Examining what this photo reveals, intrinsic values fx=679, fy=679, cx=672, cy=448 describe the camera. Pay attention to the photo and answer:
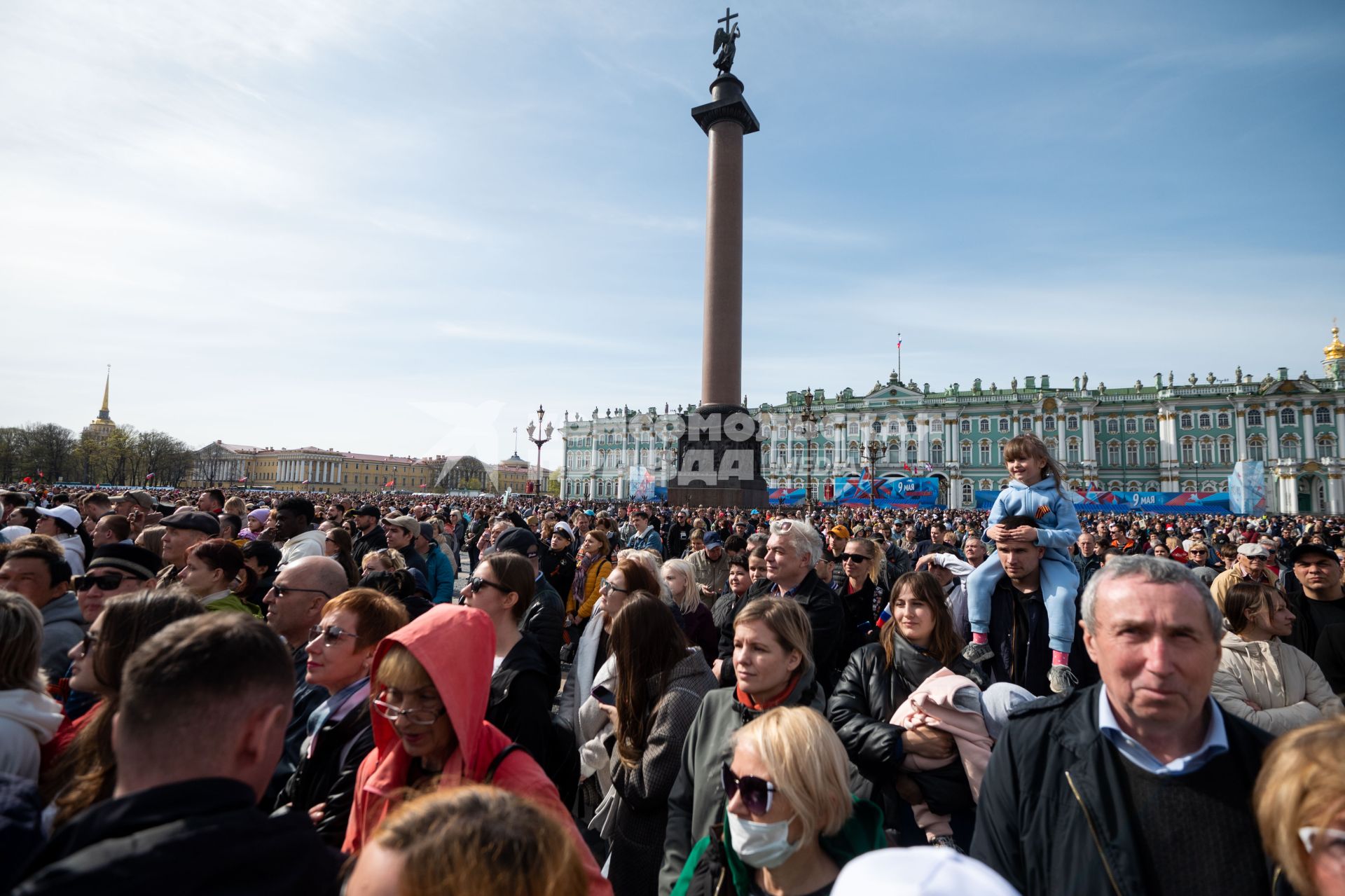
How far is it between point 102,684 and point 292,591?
1.20 m

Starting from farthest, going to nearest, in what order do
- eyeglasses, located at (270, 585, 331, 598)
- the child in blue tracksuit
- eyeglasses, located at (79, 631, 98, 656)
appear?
1. eyeglasses, located at (270, 585, 331, 598)
2. the child in blue tracksuit
3. eyeglasses, located at (79, 631, 98, 656)

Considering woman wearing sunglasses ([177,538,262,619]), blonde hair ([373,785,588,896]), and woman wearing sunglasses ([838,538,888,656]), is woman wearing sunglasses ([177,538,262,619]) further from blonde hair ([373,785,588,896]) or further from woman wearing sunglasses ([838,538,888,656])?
woman wearing sunglasses ([838,538,888,656])

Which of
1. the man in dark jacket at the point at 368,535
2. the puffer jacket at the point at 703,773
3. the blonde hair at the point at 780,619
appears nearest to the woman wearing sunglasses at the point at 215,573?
the puffer jacket at the point at 703,773

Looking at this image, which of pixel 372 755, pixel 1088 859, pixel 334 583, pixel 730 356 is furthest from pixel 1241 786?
pixel 730 356

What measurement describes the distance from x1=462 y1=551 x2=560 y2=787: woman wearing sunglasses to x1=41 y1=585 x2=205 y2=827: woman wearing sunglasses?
1107 millimetres

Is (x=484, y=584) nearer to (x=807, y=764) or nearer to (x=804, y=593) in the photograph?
(x=804, y=593)

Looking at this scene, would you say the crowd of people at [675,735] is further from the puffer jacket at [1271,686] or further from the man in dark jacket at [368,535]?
the man in dark jacket at [368,535]

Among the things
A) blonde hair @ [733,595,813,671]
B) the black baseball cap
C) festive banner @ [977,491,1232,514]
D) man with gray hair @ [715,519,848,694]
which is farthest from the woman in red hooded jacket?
festive banner @ [977,491,1232,514]

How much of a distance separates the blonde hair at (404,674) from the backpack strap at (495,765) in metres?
0.29

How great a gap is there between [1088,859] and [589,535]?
17.6 ft

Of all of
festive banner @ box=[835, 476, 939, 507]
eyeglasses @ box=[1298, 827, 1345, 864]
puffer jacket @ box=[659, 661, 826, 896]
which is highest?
festive banner @ box=[835, 476, 939, 507]

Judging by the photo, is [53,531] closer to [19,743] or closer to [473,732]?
[19,743]

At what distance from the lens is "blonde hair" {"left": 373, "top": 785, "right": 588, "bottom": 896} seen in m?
1.11

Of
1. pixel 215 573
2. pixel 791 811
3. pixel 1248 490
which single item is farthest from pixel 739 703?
pixel 1248 490
